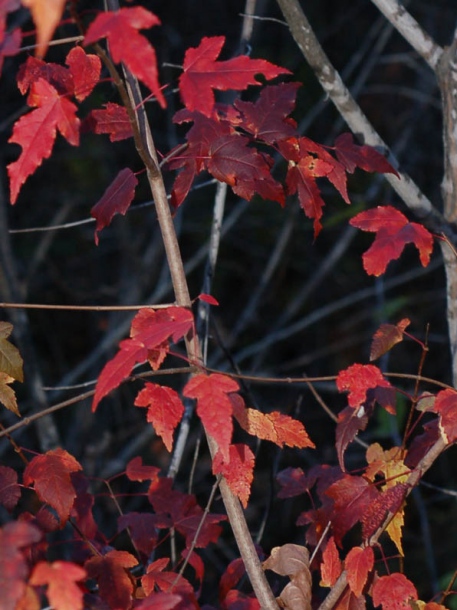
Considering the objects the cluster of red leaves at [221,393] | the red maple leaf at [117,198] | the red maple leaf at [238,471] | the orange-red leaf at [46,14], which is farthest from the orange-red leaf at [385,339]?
the orange-red leaf at [46,14]

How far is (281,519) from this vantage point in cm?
355

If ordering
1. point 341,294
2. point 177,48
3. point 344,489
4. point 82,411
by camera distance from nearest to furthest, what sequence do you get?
point 344,489 < point 82,411 < point 177,48 < point 341,294

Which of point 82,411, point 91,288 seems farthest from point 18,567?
point 91,288

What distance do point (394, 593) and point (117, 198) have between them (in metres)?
0.80

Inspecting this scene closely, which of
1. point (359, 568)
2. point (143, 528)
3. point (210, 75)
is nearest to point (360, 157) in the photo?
point (210, 75)

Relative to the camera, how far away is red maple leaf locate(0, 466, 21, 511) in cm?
127

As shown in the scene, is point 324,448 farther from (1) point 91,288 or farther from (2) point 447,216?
(2) point 447,216

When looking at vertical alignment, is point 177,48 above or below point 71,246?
above

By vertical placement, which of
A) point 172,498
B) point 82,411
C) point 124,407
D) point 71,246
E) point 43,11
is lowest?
point 124,407

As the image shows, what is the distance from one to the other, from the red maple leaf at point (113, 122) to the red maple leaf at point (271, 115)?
201 mm

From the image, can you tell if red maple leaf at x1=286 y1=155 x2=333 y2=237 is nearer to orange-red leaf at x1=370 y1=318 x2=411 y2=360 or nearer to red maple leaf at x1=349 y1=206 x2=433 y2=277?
red maple leaf at x1=349 y1=206 x2=433 y2=277

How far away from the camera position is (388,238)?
127cm

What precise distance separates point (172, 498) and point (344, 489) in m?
0.40

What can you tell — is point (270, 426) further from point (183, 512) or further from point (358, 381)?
point (183, 512)
